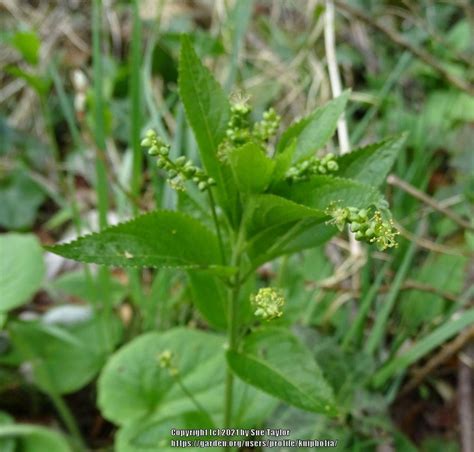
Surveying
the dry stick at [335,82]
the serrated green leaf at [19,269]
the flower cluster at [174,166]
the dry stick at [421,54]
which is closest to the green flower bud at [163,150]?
the flower cluster at [174,166]

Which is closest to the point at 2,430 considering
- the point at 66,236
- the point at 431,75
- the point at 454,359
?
the point at 66,236

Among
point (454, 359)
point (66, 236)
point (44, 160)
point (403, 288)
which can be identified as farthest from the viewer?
point (44, 160)

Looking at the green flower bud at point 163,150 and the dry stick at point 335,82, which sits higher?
the green flower bud at point 163,150

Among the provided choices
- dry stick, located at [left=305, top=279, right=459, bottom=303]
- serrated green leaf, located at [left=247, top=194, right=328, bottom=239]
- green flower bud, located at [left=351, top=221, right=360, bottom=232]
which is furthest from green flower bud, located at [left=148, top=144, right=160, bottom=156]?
dry stick, located at [left=305, top=279, right=459, bottom=303]

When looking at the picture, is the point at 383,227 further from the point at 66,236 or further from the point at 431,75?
the point at 431,75

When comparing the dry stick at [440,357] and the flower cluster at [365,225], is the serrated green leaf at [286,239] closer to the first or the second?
the flower cluster at [365,225]

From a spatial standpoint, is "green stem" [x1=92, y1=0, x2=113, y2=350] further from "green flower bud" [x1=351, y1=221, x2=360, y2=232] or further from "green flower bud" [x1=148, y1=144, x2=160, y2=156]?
"green flower bud" [x1=351, y1=221, x2=360, y2=232]
